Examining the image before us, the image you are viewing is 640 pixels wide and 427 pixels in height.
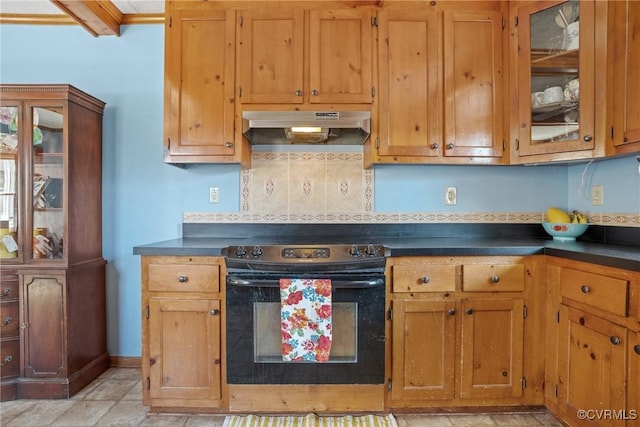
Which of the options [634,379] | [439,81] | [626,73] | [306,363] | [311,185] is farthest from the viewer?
[311,185]

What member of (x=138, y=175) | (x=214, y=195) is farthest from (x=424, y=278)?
(x=138, y=175)

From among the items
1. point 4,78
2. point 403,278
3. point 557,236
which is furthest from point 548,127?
point 4,78

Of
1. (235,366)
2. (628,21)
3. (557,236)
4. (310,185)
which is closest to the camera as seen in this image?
(628,21)

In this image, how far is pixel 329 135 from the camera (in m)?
2.19

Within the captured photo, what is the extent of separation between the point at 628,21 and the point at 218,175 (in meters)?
2.35

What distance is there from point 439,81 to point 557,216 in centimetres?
113

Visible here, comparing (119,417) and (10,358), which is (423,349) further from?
(10,358)

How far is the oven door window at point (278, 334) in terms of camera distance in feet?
5.54

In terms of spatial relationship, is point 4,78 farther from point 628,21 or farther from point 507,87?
point 628,21

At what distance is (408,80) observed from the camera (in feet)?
6.47

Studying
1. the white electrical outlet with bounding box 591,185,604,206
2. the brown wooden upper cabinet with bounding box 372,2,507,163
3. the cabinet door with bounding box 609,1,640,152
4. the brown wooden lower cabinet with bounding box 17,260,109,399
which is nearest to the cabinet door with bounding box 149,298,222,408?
the brown wooden lower cabinet with bounding box 17,260,109,399

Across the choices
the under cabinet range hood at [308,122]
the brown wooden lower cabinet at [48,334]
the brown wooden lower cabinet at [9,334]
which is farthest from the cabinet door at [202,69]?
the brown wooden lower cabinet at [9,334]

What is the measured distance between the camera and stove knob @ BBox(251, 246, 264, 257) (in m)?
1.70

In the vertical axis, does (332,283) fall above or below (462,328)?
above
